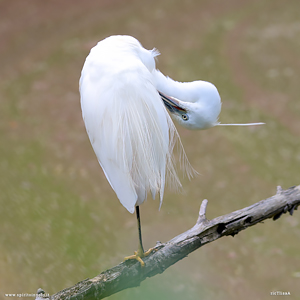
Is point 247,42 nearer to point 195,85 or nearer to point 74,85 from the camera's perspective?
point 74,85

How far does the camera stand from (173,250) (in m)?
1.70

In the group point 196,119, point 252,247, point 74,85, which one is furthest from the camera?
point 74,85

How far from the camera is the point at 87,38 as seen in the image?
4648 mm

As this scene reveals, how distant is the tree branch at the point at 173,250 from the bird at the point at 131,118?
0.19ft

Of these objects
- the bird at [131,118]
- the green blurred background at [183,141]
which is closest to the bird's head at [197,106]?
the bird at [131,118]

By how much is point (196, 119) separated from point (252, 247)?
4.53 ft

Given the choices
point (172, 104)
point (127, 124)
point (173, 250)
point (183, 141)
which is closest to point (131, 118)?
point (127, 124)

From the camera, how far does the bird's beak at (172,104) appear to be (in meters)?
1.80

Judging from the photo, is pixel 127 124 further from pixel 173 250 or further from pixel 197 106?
pixel 173 250

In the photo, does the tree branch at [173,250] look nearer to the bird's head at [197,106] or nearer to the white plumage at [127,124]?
the white plumage at [127,124]

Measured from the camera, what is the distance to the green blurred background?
8.64 feet

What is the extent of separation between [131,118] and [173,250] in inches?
21.1

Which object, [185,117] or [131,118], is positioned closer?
[131,118]

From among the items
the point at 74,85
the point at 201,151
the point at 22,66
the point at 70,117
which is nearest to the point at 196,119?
the point at 201,151
